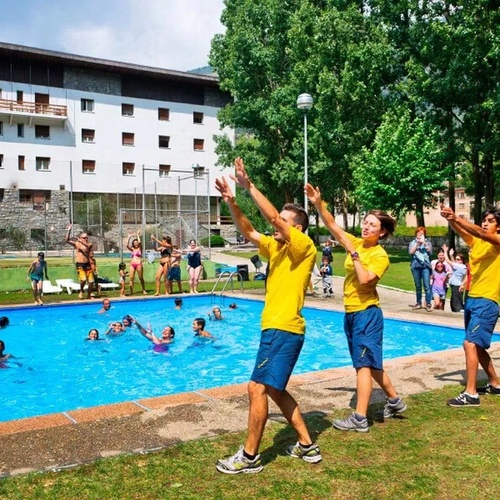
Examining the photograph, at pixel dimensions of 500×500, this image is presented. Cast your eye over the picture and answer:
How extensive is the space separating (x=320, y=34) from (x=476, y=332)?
31.9m

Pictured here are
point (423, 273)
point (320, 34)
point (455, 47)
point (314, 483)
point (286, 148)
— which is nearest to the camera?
point (314, 483)

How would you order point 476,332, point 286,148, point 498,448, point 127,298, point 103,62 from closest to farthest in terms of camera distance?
point 498,448 < point 476,332 < point 127,298 < point 286,148 < point 103,62

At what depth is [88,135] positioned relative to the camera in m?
48.4

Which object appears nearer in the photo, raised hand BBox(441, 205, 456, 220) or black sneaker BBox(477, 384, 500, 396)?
raised hand BBox(441, 205, 456, 220)

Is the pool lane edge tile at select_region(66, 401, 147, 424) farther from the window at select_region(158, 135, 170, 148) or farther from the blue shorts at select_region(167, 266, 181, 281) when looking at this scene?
the window at select_region(158, 135, 170, 148)

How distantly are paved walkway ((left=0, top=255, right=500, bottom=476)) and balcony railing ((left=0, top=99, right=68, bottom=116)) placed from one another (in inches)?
1709

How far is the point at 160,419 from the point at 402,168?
2810 cm

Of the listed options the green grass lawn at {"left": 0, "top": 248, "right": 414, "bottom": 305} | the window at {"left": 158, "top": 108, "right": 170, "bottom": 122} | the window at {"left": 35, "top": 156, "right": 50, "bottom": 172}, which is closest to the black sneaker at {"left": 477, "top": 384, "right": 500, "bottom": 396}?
the green grass lawn at {"left": 0, "top": 248, "right": 414, "bottom": 305}

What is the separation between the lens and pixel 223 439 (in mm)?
4910

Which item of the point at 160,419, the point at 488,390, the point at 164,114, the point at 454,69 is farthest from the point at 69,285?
the point at 164,114

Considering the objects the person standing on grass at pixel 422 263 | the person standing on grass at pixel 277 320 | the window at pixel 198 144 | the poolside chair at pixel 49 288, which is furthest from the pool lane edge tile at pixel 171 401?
the window at pixel 198 144

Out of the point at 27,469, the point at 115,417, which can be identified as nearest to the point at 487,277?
the point at 115,417

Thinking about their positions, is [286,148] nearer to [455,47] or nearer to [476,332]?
[455,47]

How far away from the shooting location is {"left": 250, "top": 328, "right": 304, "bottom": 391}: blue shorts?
4164 mm
